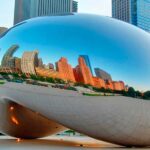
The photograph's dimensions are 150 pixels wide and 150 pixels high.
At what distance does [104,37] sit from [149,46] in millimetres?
1518

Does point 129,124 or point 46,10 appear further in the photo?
point 46,10

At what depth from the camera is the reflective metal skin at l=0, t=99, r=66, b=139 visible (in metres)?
12.4

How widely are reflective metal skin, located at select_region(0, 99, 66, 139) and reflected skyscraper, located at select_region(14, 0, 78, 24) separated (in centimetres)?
12765

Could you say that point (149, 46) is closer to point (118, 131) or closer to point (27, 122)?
point (118, 131)

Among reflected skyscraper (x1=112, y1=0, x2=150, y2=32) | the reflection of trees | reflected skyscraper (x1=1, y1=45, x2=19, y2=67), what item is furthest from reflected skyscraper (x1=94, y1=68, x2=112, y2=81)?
reflected skyscraper (x1=112, y1=0, x2=150, y2=32)

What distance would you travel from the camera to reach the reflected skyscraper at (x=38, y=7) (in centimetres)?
14188

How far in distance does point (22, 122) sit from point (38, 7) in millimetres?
132928

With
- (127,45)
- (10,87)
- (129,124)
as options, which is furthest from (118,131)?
(10,87)

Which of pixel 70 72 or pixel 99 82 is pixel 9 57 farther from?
pixel 99 82

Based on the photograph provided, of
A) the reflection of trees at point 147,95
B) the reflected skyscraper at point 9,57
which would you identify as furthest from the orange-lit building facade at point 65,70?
the reflection of trees at point 147,95

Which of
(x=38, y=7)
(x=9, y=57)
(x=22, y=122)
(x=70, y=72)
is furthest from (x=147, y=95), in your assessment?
(x=38, y=7)

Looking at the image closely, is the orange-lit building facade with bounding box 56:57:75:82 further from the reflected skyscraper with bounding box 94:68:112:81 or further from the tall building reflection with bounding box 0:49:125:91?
the reflected skyscraper with bounding box 94:68:112:81

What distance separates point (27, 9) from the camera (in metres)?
146

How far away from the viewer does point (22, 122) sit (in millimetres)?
13164
